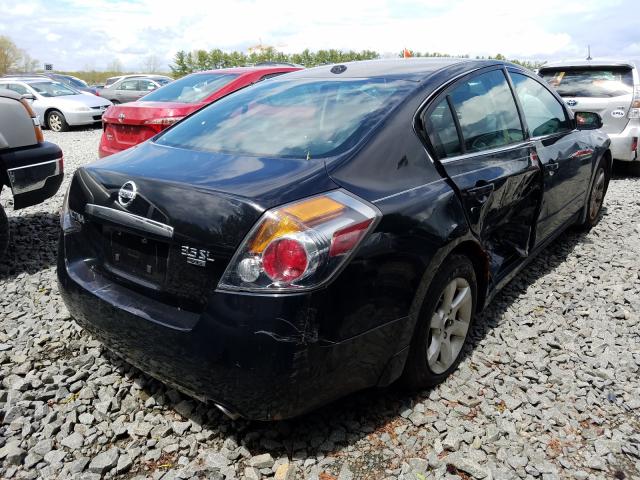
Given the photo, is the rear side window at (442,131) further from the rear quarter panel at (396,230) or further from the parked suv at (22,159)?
the parked suv at (22,159)

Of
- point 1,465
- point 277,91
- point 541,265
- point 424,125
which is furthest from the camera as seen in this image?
point 541,265

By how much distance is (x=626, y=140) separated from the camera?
7020 mm

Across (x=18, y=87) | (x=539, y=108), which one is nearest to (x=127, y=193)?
(x=539, y=108)

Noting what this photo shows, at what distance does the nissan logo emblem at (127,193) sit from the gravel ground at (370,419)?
39.5 inches

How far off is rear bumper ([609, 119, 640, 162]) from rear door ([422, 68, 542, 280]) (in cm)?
462

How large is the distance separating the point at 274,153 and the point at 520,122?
1.78 metres

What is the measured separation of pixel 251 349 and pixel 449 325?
119 centimetres

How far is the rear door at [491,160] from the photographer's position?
8.34ft

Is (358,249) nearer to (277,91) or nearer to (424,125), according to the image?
(424,125)

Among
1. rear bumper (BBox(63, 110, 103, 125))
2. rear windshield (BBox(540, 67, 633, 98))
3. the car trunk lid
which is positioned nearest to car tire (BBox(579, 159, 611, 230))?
rear windshield (BBox(540, 67, 633, 98))

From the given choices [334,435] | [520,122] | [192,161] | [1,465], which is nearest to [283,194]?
[192,161]

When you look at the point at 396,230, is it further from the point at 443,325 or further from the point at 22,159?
the point at 22,159

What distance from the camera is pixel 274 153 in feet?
7.53

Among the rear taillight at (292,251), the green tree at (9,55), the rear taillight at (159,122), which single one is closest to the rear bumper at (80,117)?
the rear taillight at (159,122)
